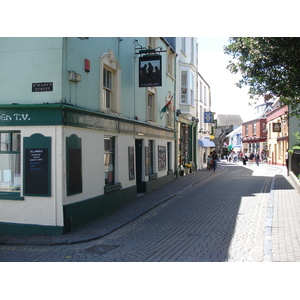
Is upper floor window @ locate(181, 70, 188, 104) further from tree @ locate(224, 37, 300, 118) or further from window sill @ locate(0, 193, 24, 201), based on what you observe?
window sill @ locate(0, 193, 24, 201)

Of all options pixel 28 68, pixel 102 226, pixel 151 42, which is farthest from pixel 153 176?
pixel 28 68

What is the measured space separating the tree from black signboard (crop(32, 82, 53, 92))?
6703 mm

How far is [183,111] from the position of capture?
2398cm

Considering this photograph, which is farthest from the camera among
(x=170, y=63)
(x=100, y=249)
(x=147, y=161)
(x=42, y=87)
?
(x=170, y=63)

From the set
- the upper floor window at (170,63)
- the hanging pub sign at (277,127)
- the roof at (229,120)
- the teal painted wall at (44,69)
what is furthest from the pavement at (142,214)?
the roof at (229,120)

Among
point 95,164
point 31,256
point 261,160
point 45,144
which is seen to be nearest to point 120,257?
point 31,256

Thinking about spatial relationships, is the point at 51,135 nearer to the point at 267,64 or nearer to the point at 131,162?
the point at 131,162

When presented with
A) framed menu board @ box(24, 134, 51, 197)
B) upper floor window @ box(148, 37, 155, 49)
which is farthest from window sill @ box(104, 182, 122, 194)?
upper floor window @ box(148, 37, 155, 49)

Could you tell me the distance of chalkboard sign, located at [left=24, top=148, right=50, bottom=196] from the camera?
859 centimetres

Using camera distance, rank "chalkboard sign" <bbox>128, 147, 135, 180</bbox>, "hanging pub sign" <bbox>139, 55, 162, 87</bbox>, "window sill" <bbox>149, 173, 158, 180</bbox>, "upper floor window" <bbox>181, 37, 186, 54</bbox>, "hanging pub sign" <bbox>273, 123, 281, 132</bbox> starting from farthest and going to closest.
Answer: "hanging pub sign" <bbox>273, 123, 281, 132</bbox>
"upper floor window" <bbox>181, 37, 186, 54</bbox>
"window sill" <bbox>149, 173, 158, 180</bbox>
"hanging pub sign" <bbox>139, 55, 162, 87</bbox>
"chalkboard sign" <bbox>128, 147, 135, 180</bbox>

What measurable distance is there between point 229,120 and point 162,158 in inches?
2942

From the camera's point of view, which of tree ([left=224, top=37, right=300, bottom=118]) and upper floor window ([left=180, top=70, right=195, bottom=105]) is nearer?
tree ([left=224, top=37, right=300, bottom=118])

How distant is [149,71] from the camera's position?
541 inches

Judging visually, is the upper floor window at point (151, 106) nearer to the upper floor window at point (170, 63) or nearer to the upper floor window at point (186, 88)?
the upper floor window at point (170, 63)
